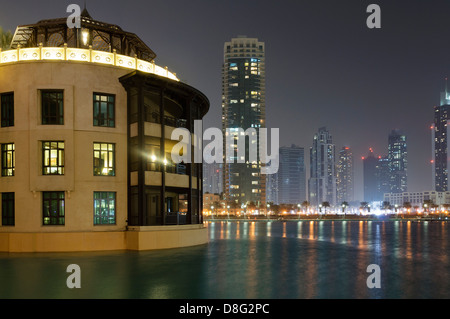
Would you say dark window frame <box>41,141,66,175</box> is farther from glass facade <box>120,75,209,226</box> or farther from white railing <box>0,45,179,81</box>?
white railing <box>0,45,179,81</box>

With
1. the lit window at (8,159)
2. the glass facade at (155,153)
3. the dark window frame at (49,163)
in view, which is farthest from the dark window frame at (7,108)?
the glass facade at (155,153)

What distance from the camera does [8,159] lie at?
1123 inches

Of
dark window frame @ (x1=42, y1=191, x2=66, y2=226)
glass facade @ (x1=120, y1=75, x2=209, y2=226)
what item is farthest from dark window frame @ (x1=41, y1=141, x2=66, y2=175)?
glass facade @ (x1=120, y1=75, x2=209, y2=226)

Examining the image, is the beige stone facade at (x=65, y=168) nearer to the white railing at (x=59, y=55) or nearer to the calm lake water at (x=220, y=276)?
the white railing at (x=59, y=55)

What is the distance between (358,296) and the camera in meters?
13.1

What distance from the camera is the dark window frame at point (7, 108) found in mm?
28516

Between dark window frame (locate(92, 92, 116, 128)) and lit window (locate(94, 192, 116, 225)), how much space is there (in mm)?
5007

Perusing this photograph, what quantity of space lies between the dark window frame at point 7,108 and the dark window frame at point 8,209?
493 cm

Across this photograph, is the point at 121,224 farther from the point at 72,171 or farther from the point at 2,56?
the point at 2,56

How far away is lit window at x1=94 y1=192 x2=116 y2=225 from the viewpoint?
28.5 m

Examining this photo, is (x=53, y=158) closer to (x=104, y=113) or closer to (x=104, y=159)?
(x=104, y=159)

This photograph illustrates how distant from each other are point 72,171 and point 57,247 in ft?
16.6

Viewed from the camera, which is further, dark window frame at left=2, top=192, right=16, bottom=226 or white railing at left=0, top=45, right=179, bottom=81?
white railing at left=0, top=45, right=179, bottom=81
